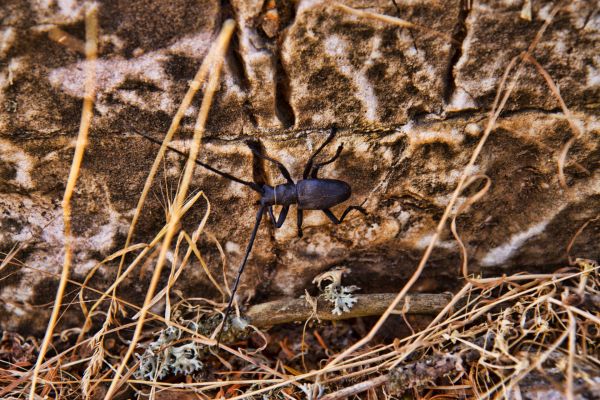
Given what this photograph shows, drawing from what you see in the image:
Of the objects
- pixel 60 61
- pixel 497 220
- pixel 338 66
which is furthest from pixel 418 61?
pixel 60 61

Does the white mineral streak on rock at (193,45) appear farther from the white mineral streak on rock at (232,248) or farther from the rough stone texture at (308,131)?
the white mineral streak on rock at (232,248)

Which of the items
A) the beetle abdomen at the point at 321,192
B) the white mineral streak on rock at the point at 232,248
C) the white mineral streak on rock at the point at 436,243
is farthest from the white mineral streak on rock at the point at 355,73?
the white mineral streak on rock at the point at 232,248

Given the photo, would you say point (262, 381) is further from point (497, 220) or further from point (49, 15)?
point (49, 15)

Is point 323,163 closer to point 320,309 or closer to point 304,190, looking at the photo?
point 304,190

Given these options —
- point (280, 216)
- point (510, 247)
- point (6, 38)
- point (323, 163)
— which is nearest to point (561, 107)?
point (510, 247)

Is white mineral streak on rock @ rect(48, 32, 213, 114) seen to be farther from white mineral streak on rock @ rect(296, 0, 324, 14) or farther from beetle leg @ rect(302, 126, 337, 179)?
beetle leg @ rect(302, 126, 337, 179)
